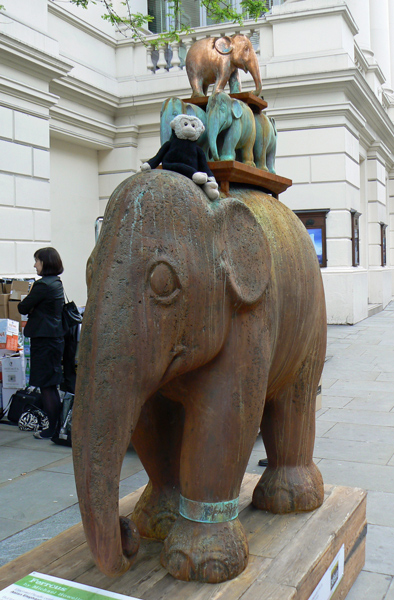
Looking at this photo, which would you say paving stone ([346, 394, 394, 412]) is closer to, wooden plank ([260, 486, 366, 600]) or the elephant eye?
wooden plank ([260, 486, 366, 600])

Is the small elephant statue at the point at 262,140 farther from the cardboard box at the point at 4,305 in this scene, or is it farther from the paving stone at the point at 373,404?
the cardboard box at the point at 4,305

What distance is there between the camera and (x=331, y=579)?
93.8 inches

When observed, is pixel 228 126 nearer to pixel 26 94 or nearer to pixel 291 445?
pixel 291 445

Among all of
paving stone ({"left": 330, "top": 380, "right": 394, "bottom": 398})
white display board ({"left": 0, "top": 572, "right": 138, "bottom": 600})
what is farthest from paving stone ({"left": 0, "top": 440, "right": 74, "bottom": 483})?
paving stone ({"left": 330, "top": 380, "right": 394, "bottom": 398})

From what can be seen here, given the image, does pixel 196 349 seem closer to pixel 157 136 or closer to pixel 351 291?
pixel 351 291

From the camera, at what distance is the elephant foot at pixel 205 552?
2010 millimetres

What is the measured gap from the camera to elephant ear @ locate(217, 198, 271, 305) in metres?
1.98

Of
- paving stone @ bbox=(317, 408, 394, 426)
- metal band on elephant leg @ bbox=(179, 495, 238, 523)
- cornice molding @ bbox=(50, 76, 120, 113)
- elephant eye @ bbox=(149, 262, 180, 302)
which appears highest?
cornice molding @ bbox=(50, 76, 120, 113)

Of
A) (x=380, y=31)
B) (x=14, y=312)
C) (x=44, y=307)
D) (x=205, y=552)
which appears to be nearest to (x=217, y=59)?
(x=205, y=552)

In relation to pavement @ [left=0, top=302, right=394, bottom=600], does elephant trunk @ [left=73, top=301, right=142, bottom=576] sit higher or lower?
higher

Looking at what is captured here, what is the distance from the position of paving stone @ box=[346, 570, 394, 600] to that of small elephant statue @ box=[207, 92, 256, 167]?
202 centimetres

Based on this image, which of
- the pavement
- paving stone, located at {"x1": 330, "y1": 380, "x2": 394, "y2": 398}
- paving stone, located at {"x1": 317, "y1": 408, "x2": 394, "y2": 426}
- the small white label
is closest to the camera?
the small white label

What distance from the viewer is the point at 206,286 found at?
6.23 feet

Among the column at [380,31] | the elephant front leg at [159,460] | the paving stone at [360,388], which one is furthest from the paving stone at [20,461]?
the column at [380,31]
